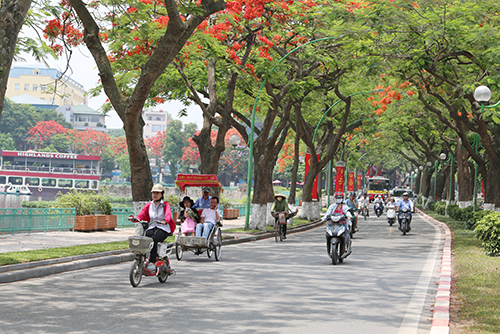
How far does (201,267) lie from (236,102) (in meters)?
15.7

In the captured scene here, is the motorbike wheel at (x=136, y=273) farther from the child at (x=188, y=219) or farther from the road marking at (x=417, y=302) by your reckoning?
the child at (x=188, y=219)

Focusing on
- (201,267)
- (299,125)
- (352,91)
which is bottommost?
(201,267)

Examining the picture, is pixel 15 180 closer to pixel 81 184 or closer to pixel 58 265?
pixel 81 184

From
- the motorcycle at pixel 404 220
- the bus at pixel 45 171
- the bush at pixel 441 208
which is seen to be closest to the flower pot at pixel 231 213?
the motorcycle at pixel 404 220

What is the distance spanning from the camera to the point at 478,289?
1020cm

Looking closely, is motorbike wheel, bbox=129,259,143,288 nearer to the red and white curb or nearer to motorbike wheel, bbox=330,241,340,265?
the red and white curb

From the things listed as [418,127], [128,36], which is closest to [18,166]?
[418,127]

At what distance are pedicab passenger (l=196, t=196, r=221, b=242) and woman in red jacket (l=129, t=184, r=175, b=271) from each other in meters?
4.01

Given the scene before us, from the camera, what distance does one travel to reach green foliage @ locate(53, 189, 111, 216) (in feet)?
73.9

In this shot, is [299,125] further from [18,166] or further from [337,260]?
[18,166]

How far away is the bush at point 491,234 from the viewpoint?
51.5 ft

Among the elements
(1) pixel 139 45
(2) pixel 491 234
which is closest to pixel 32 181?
(1) pixel 139 45

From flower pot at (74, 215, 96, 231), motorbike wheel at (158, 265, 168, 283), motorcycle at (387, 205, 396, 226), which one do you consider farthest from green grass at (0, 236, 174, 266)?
motorcycle at (387, 205, 396, 226)

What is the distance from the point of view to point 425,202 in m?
56.7
